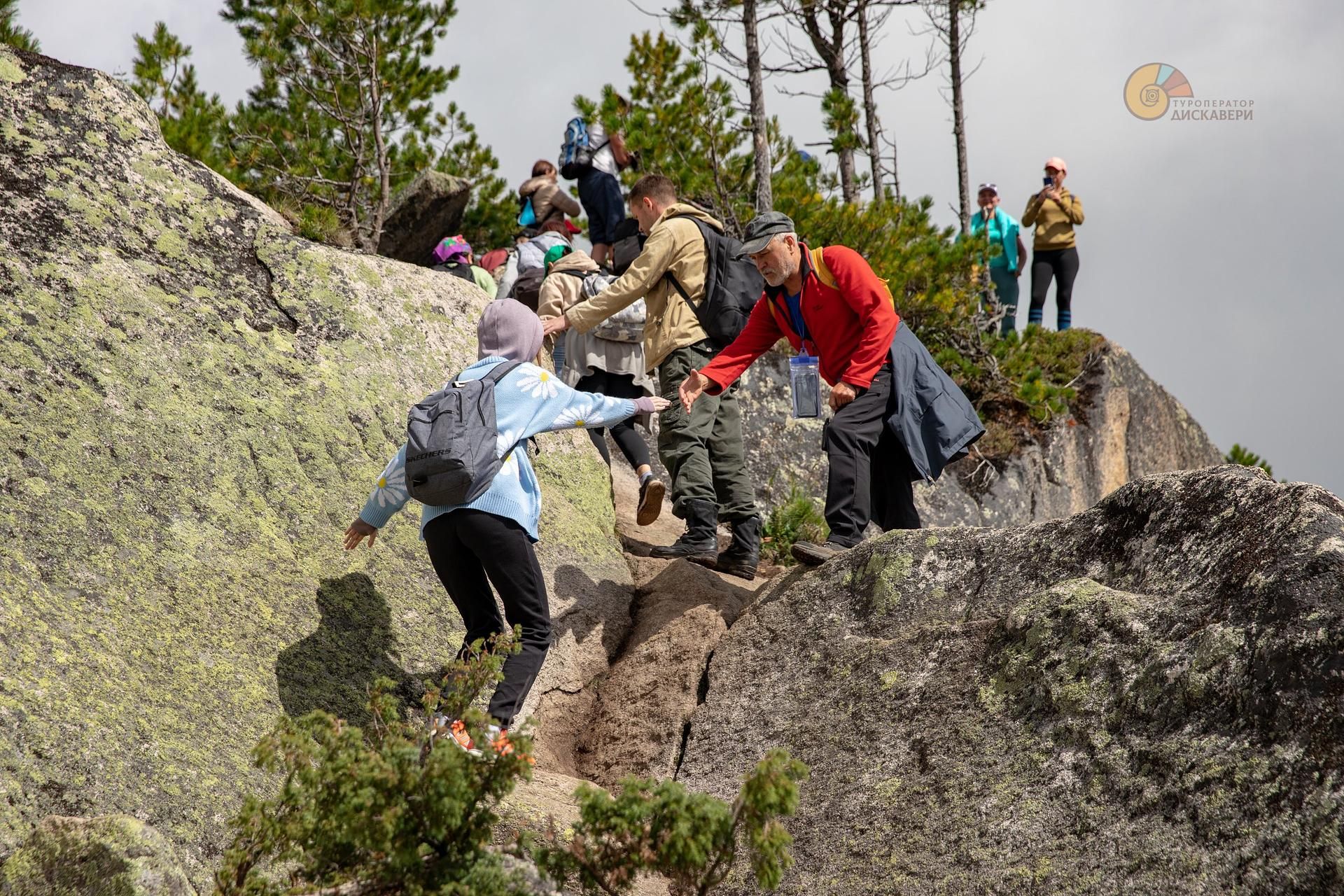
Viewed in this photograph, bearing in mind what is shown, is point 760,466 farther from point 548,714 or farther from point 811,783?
point 811,783

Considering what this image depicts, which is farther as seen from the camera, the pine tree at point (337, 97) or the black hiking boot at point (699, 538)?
the pine tree at point (337, 97)

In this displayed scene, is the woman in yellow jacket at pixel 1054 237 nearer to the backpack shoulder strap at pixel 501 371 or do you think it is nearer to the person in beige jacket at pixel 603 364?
the person in beige jacket at pixel 603 364

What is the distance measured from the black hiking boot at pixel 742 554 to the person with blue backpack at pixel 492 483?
207 cm

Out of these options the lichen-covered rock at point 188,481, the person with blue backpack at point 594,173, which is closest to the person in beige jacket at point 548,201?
the person with blue backpack at point 594,173

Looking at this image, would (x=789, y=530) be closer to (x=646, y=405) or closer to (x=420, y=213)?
(x=646, y=405)

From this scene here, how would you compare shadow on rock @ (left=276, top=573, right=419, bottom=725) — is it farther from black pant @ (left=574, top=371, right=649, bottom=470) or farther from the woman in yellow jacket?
the woman in yellow jacket

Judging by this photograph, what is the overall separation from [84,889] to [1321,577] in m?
Result: 3.74

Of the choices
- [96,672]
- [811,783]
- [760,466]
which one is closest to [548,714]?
[811,783]

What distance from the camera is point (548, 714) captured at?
5.69 meters

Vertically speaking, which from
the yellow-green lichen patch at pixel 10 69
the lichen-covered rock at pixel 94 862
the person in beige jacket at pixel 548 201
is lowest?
the lichen-covered rock at pixel 94 862

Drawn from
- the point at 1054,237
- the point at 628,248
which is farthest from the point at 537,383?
the point at 1054,237

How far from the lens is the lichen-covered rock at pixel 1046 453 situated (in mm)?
9906

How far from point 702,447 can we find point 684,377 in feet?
1.33

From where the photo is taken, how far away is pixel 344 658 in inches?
209
